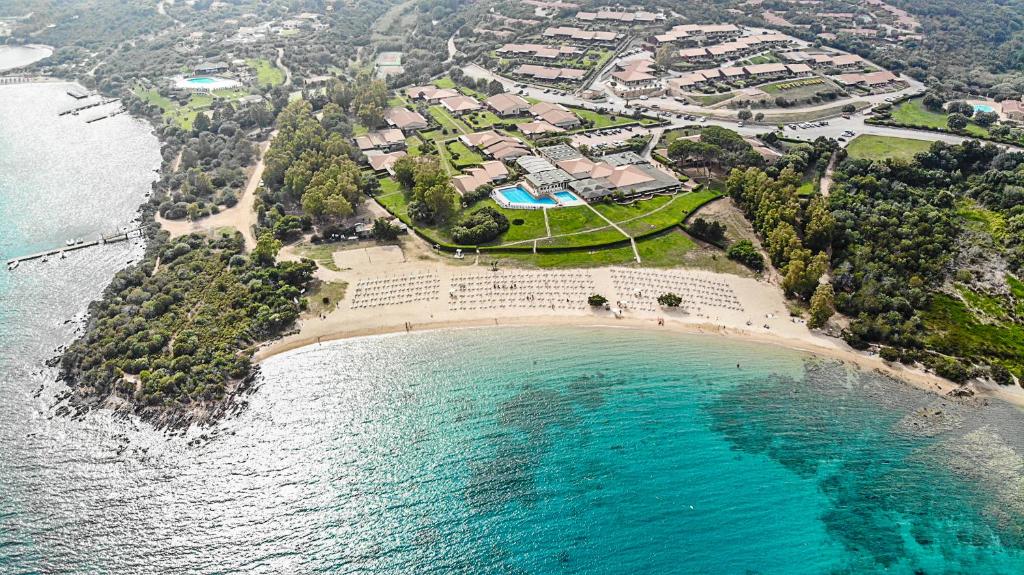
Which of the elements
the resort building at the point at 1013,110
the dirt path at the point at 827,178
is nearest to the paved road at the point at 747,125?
the dirt path at the point at 827,178

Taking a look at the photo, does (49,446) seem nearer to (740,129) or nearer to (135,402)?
(135,402)

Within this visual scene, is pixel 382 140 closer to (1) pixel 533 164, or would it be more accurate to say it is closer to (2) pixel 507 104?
(2) pixel 507 104

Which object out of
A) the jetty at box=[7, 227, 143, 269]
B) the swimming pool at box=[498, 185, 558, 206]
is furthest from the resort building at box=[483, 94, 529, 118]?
the jetty at box=[7, 227, 143, 269]

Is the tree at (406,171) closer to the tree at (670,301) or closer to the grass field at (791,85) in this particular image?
the tree at (670,301)

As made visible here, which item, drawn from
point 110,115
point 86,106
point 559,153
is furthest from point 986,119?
point 86,106

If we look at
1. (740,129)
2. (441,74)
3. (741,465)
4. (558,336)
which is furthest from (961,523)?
(441,74)

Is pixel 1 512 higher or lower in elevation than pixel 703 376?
lower
